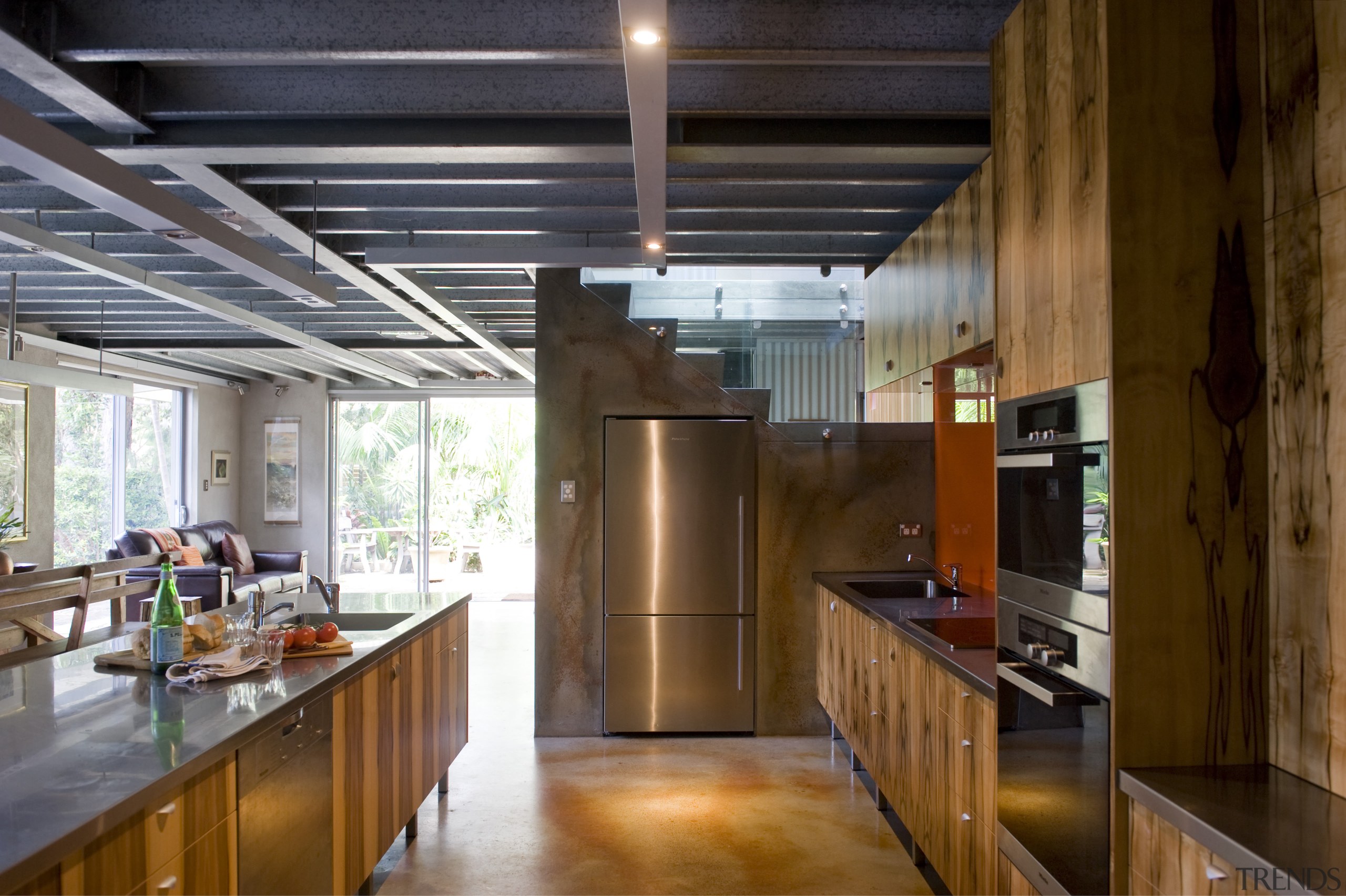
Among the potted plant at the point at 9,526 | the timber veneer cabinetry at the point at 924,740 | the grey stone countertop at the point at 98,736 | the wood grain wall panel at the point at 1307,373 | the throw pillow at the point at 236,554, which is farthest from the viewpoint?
the throw pillow at the point at 236,554

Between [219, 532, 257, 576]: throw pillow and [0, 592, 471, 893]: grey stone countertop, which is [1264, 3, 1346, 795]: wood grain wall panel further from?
[219, 532, 257, 576]: throw pillow

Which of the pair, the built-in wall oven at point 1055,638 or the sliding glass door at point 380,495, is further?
the sliding glass door at point 380,495

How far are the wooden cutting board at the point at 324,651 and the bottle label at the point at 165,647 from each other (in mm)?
315

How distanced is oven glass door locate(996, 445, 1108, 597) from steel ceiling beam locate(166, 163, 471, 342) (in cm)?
303

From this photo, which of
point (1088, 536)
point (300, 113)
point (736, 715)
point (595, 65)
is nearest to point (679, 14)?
point (595, 65)

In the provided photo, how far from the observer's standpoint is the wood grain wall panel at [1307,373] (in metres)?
1.43

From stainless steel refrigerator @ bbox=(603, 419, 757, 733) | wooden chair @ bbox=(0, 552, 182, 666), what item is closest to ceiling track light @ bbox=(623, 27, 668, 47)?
wooden chair @ bbox=(0, 552, 182, 666)

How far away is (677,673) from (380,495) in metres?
6.72

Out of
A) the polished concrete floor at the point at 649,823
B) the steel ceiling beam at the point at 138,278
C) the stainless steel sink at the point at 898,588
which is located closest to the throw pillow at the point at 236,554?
the steel ceiling beam at the point at 138,278

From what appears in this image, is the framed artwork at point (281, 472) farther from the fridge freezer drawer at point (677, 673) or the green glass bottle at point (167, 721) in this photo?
the green glass bottle at point (167, 721)

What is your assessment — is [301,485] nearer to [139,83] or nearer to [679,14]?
[139,83]

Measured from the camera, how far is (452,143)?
287 centimetres

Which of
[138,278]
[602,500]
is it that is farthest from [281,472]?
[602,500]

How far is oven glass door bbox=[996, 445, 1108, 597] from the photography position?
65.1 inches
